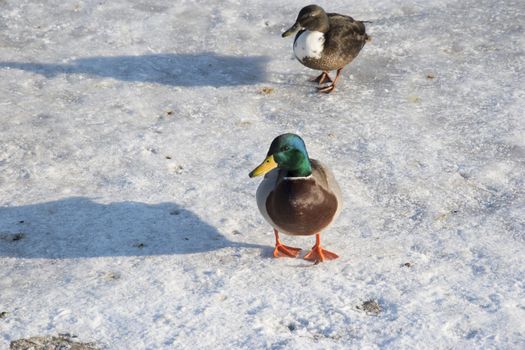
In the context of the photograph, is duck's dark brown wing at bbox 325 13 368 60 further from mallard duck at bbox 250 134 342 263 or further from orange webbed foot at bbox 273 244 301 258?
orange webbed foot at bbox 273 244 301 258

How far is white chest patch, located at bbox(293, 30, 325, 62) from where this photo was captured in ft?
21.6

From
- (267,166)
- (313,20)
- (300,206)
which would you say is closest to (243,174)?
(267,166)

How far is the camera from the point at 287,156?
4.52m

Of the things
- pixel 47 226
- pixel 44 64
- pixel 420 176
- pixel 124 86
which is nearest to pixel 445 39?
pixel 420 176

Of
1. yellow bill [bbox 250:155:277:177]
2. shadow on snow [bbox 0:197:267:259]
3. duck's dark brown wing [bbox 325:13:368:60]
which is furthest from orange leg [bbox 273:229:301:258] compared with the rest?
duck's dark brown wing [bbox 325:13:368:60]

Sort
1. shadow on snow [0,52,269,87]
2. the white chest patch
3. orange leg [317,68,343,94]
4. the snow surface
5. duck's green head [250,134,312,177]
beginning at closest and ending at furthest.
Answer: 1. the snow surface
2. duck's green head [250,134,312,177]
3. the white chest patch
4. orange leg [317,68,343,94]
5. shadow on snow [0,52,269,87]

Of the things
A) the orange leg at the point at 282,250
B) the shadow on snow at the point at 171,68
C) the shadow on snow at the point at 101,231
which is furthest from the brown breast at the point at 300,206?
the shadow on snow at the point at 171,68

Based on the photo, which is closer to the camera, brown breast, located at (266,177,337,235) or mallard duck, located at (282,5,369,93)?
brown breast, located at (266,177,337,235)

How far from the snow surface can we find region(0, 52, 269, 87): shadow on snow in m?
0.02

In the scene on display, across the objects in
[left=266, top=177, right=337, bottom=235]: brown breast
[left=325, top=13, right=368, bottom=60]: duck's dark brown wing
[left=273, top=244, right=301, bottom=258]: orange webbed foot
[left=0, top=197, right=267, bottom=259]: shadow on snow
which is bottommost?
[left=0, top=197, right=267, bottom=259]: shadow on snow

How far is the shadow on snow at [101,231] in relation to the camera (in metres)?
4.81

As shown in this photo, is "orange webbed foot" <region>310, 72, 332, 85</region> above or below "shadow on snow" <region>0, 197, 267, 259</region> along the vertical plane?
above

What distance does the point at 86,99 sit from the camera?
6531mm

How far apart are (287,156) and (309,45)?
230 centimetres
